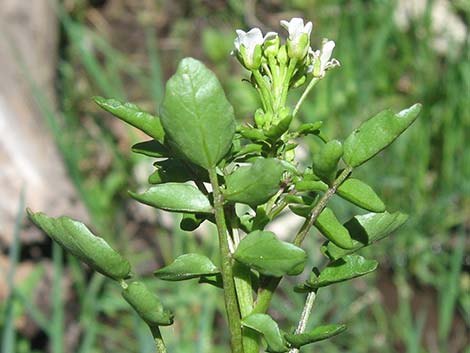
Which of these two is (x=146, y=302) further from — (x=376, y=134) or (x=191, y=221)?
(x=376, y=134)

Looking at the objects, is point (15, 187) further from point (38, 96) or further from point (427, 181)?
point (427, 181)

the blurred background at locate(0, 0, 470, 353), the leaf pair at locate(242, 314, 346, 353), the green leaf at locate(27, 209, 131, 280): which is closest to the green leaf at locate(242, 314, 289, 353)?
the leaf pair at locate(242, 314, 346, 353)

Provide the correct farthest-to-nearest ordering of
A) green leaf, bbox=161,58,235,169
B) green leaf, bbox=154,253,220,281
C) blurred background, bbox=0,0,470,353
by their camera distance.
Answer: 1. blurred background, bbox=0,0,470,353
2. green leaf, bbox=154,253,220,281
3. green leaf, bbox=161,58,235,169

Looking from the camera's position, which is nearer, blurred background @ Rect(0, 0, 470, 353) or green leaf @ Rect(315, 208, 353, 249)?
green leaf @ Rect(315, 208, 353, 249)

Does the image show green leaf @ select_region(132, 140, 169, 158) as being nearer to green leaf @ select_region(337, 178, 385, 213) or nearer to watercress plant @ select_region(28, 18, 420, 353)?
watercress plant @ select_region(28, 18, 420, 353)

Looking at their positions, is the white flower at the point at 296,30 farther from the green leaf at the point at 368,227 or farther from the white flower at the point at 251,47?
the green leaf at the point at 368,227

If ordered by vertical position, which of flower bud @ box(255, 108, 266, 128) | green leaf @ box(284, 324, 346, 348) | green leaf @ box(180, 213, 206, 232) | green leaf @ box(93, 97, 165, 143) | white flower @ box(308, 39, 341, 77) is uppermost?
white flower @ box(308, 39, 341, 77)

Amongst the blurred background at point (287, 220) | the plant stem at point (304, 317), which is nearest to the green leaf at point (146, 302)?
the plant stem at point (304, 317)

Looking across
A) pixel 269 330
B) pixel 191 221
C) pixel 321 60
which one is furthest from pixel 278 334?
pixel 321 60
